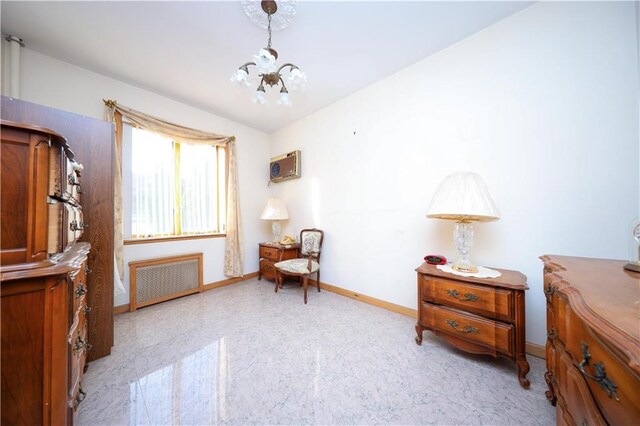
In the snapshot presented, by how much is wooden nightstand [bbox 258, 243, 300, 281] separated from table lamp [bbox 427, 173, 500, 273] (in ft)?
7.13

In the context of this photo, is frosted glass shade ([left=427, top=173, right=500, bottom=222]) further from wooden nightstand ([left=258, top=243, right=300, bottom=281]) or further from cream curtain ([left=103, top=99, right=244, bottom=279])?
cream curtain ([left=103, top=99, right=244, bottom=279])

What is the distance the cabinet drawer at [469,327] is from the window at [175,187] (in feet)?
10.1

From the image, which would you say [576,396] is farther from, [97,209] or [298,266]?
[97,209]

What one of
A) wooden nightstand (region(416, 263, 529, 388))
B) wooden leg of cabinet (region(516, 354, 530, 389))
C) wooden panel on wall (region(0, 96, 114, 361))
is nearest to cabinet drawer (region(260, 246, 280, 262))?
wooden panel on wall (region(0, 96, 114, 361))

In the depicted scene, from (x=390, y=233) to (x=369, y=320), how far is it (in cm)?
99

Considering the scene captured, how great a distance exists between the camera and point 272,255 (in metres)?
3.31

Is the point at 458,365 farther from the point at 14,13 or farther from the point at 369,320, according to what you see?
the point at 14,13

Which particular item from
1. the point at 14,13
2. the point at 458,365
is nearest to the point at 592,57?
the point at 458,365

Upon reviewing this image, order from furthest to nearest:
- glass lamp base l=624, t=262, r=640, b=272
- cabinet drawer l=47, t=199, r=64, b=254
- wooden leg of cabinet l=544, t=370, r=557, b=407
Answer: wooden leg of cabinet l=544, t=370, r=557, b=407 → glass lamp base l=624, t=262, r=640, b=272 → cabinet drawer l=47, t=199, r=64, b=254

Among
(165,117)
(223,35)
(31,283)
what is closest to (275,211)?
(165,117)

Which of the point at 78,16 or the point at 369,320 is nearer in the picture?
the point at 78,16

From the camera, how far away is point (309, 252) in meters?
3.04

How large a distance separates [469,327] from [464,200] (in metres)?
0.91

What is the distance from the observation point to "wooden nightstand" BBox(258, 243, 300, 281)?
3.18 m
